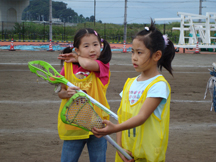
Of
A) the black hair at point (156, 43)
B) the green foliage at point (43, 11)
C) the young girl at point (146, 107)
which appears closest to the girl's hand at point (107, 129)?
the young girl at point (146, 107)

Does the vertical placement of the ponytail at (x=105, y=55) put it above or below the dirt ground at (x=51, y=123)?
above

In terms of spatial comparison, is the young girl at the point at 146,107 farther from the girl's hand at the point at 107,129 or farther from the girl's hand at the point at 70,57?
the girl's hand at the point at 70,57

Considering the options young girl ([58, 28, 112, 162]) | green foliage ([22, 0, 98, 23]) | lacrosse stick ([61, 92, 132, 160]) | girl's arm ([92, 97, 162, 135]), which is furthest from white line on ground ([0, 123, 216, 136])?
green foliage ([22, 0, 98, 23])

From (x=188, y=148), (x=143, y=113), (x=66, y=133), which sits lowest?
(x=188, y=148)

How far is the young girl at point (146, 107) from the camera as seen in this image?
1.98 meters

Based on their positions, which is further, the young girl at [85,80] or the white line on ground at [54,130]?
the white line on ground at [54,130]

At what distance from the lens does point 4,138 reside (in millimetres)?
4656

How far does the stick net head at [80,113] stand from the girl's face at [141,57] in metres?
0.43

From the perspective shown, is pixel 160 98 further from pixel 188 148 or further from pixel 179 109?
pixel 179 109

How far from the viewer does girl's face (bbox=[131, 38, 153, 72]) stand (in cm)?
209

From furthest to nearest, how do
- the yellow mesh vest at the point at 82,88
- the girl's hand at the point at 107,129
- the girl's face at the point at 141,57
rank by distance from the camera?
the yellow mesh vest at the point at 82,88
the girl's face at the point at 141,57
the girl's hand at the point at 107,129

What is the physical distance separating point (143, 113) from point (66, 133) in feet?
2.92

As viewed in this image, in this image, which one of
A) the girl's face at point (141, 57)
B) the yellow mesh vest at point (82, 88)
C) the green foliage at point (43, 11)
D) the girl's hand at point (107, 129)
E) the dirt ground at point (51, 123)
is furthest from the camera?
the green foliage at point (43, 11)

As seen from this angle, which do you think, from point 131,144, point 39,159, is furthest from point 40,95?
point 131,144
